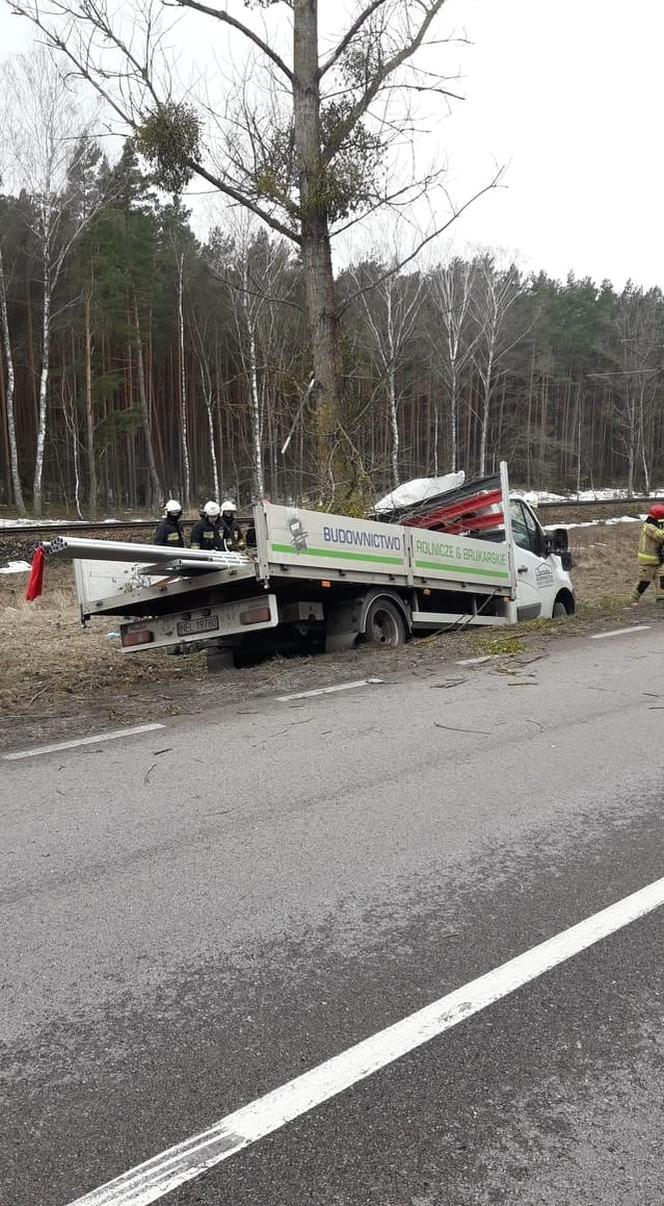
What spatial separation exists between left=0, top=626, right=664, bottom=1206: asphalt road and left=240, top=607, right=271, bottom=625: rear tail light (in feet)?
8.57

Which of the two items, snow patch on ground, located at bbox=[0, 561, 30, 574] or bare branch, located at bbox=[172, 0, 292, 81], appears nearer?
bare branch, located at bbox=[172, 0, 292, 81]

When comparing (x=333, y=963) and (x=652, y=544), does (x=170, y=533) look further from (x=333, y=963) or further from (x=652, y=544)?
(x=333, y=963)

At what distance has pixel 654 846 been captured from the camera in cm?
372

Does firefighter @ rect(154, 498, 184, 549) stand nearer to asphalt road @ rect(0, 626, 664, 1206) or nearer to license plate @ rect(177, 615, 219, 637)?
license plate @ rect(177, 615, 219, 637)

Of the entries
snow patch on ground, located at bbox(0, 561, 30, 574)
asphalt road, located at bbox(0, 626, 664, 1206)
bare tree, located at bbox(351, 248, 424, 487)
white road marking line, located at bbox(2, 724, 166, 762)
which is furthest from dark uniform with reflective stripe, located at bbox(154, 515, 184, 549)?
bare tree, located at bbox(351, 248, 424, 487)

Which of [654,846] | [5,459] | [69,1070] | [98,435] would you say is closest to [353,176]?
[654,846]

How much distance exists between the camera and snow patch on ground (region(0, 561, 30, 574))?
16547 millimetres

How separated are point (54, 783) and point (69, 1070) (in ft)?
8.73

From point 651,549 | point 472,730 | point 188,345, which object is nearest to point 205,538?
point 472,730

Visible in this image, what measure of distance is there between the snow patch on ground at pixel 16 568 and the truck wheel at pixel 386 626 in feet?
31.8

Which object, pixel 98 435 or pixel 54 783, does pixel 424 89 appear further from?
pixel 98 435

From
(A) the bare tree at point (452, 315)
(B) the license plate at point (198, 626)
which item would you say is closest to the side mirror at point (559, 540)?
(B) the license plate at point (198, 626)

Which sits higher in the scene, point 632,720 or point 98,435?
point 98,435

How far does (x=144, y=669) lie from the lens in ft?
31.2
